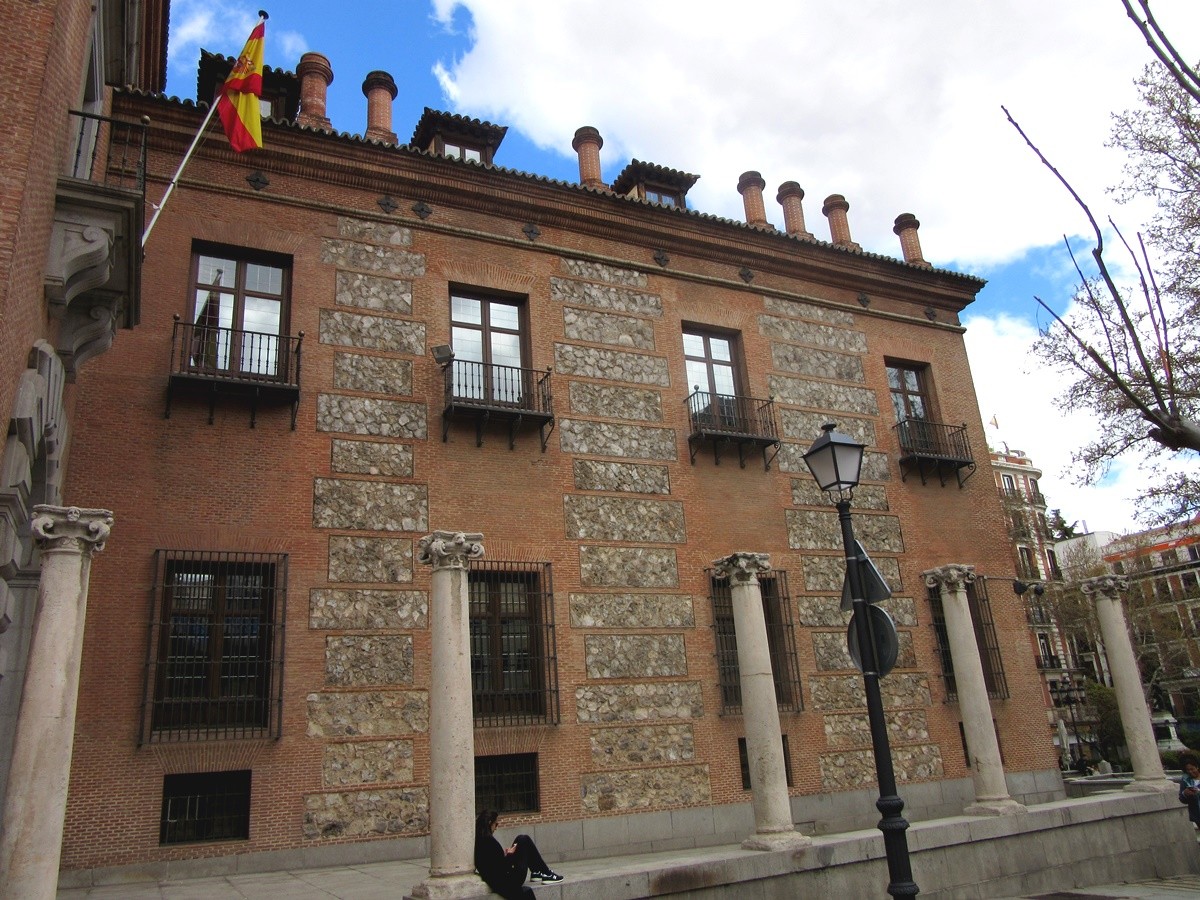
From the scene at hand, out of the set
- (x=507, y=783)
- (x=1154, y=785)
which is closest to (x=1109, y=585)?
(x=1154, y=785)

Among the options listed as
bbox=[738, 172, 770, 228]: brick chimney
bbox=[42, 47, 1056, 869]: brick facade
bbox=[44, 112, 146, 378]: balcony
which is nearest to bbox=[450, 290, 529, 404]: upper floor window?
bbox=[42, 47, 1056, 869]: brick facade

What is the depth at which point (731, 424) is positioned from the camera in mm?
17547

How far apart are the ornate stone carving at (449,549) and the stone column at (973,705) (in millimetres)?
8148

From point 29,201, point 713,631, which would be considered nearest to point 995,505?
point 713,631

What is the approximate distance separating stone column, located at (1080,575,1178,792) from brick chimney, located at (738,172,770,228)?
10.2m

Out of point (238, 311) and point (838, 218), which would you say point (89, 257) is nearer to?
point (238, 311)

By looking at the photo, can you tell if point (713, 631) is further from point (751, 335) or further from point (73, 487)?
point (73, 487)

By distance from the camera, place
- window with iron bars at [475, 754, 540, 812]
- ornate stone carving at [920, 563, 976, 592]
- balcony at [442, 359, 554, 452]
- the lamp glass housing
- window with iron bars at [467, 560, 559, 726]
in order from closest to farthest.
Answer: the lamp glass housing, window with iron bars at [475, 754, 540, 812], window with iron bars at [467, 560, 559, 726], ornate stone carving at [920, 563, 976, 592], balcony at [442, 359, 554, 452]

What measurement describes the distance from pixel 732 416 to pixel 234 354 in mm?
9241

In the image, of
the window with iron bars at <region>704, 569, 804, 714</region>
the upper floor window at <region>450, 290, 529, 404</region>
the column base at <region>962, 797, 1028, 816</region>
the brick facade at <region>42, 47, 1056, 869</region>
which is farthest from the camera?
the window with iron bars at <region>704, 569, 804, 714</region>

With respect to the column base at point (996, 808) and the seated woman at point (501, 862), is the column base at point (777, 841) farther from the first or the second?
the column base at point (996, 808)

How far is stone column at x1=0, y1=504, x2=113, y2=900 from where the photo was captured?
723cm

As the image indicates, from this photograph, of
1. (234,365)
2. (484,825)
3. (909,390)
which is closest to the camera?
(484,825)

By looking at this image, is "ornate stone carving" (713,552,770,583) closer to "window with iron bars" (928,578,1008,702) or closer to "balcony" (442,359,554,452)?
"balcony" (442,359,554,452)
